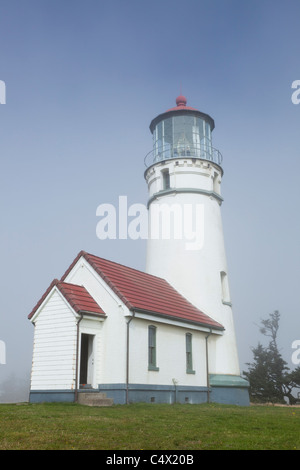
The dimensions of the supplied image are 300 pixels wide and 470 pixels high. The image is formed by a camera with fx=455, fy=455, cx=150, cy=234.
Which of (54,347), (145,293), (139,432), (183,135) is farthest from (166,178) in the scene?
(139,432)

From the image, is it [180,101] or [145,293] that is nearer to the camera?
[145,293]

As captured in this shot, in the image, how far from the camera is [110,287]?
1812 centimetres

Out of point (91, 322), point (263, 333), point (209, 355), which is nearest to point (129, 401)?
point (91, 322)

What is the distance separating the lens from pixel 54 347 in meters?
17.1

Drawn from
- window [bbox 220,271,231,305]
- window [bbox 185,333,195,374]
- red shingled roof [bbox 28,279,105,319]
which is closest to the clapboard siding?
red shingled roof [bbox 28,279,105,319]

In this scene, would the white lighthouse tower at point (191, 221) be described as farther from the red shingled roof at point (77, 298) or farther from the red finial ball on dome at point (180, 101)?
the red shingled roof at point (77, 298)

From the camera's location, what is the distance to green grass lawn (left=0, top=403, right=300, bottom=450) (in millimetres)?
7746

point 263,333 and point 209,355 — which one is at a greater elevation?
point 263,333

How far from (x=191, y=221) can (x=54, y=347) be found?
11.1 metres

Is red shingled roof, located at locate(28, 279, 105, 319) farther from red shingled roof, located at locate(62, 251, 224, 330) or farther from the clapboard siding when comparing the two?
red shingled roof, located at locate(62, 251, 224, 330)

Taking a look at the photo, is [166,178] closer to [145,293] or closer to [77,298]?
[145,293]

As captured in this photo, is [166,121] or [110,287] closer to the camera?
[110,287]
